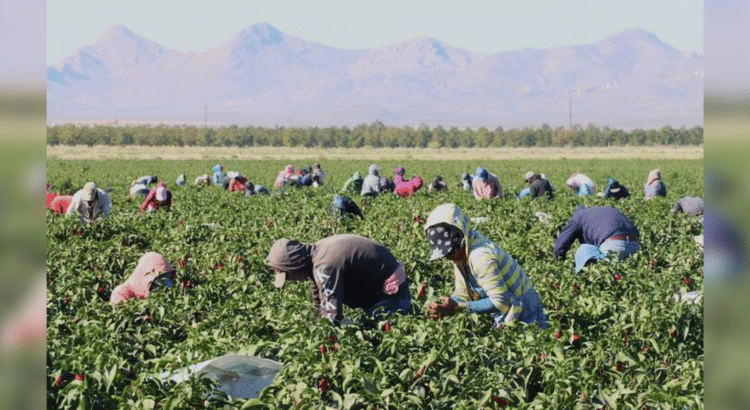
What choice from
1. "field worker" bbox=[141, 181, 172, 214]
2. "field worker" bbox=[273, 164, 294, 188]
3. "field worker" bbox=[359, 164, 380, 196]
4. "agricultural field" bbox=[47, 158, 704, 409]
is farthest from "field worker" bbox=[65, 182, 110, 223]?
"field worker" bbox=[273, 164, 294, 188]

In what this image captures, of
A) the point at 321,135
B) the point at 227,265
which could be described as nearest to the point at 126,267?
the point at 227,265

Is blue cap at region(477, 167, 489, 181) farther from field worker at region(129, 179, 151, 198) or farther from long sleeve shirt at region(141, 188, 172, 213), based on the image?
field worker at region(129, 179, 151, 198)

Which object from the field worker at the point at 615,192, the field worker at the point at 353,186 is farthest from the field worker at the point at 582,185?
the field worker at the point at 353,186

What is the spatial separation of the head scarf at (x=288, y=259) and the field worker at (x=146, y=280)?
242cm

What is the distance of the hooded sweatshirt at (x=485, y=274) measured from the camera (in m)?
6.47

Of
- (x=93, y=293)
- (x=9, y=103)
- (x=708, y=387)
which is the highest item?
(x=9, y=103)

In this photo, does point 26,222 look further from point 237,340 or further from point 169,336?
point 169,336

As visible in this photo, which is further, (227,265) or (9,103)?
(227,265)

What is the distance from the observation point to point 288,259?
6.71 metres

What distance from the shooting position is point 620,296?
28.3 feet

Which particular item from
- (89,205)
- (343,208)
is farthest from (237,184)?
(89,205)

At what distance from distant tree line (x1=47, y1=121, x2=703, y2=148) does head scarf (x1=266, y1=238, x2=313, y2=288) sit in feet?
435

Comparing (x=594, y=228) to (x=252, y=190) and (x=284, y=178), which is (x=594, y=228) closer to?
(x=252, y=190)

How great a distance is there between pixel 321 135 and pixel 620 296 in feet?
469
